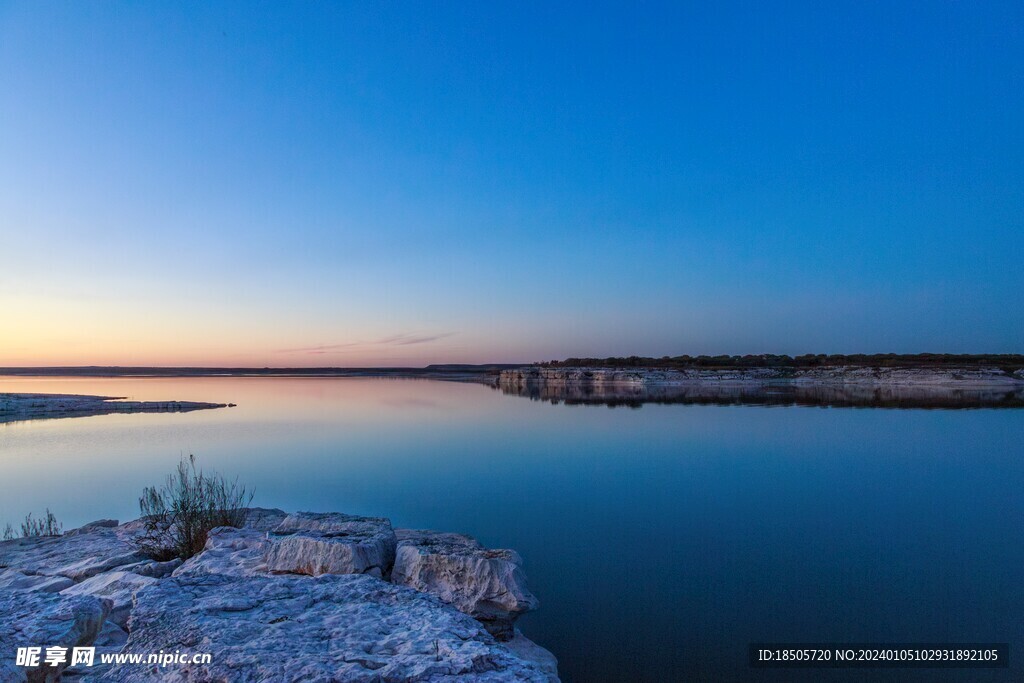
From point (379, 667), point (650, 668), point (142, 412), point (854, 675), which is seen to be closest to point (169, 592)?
point (379, 667)

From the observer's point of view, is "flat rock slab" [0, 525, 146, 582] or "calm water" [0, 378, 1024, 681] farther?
"flat rock slab" [0, 525, 146, 582]

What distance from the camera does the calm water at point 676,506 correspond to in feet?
16.5

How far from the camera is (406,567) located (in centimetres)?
475

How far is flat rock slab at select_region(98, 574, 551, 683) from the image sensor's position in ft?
8.01

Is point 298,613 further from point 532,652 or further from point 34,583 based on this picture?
point 34,583

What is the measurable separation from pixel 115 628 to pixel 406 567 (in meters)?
2.07

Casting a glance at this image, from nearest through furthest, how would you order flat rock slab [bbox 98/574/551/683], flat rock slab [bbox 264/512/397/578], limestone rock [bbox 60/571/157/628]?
flat rock slab [bbox 98/574/551/683] < limestone rock [bbox 60/571/157/628] < flat rock slab [bbox 264/512/397/578]

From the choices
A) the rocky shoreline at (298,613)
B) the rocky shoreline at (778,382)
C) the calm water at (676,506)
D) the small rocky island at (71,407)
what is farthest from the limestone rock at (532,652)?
Answer: the rocky shoreline at (778,382)

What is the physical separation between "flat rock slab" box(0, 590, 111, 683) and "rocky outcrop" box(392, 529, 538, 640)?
2.10m

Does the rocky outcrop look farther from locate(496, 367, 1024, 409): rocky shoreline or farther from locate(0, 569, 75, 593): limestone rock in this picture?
locate(496, 367, 1024, 409): rocky shoreline

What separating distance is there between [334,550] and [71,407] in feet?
103

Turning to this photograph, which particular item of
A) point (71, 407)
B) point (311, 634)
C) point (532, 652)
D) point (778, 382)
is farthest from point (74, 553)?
point (778, 382)

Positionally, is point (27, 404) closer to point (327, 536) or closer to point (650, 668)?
point (327, 536)

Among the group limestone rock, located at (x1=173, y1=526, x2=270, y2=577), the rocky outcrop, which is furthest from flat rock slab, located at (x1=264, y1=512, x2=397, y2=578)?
the rocky outcrop
